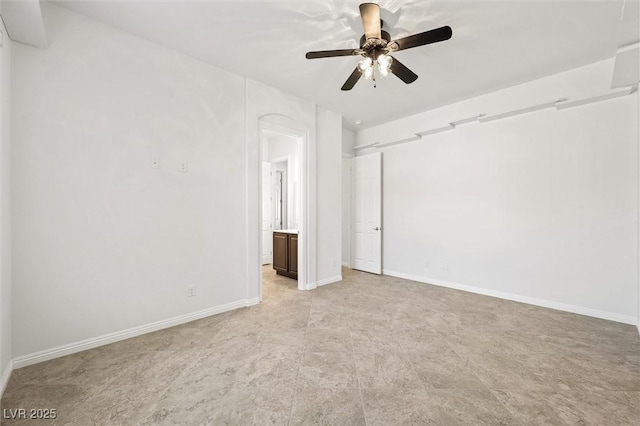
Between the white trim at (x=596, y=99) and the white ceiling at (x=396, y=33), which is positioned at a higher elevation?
the white ceiling at (x=396, y=33)

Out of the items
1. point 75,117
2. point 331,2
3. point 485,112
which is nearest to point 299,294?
point 75,117

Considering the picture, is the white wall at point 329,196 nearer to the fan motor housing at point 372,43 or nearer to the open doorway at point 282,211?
the open doorway at point 282,211

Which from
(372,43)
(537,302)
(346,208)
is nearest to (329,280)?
(346,208)

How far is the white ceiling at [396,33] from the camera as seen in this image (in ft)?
7.91

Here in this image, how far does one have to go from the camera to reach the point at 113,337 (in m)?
2.67

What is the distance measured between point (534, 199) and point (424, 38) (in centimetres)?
297

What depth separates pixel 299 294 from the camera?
4266 mm

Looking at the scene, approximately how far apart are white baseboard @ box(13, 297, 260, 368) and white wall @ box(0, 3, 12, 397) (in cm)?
15

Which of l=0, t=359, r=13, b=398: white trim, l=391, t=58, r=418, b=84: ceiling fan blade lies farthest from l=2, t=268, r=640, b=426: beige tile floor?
l=391, t=58, r=418, b=84: ceiling fan blade

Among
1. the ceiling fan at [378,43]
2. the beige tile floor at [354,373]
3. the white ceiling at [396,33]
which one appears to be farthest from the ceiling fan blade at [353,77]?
the beige tile floor at [354,373]

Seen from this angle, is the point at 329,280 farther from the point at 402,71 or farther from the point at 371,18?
the point at 371,18

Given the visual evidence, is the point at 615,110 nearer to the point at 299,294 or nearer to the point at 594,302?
the point at 594,302

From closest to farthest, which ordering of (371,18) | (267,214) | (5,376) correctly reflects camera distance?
(5,376), (371,18), (267,214)

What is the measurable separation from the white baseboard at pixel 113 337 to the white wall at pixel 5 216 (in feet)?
0.49
